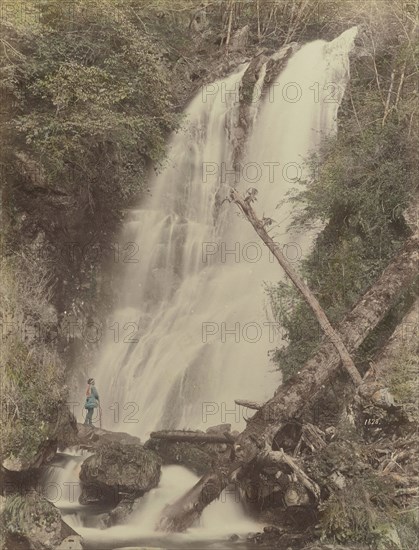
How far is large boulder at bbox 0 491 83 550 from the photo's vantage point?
192 inches

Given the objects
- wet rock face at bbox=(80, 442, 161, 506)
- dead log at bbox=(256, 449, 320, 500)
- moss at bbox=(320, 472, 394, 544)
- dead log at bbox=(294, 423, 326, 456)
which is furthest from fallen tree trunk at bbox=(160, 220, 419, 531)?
moss at bbox=(320, 472, 394, 544)

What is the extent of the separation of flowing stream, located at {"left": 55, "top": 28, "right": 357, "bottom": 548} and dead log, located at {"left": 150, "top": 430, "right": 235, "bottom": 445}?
10cm

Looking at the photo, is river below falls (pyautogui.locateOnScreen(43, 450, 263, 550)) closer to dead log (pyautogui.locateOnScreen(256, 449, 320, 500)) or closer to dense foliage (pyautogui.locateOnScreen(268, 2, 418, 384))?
dead log (pyautogui.locateOnScreen(256, 449, 320, 500))

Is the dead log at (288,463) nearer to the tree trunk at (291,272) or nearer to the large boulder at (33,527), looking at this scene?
the tree trunk at (291,272)

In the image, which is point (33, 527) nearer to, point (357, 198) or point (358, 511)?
point (358, 511)

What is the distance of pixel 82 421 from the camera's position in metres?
5.94

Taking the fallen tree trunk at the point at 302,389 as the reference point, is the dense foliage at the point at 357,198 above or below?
above

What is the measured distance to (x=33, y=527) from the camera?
4.93 m

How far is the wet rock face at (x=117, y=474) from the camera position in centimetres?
530

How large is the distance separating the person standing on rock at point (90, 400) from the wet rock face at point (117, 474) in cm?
48

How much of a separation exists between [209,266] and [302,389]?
6.32 feet

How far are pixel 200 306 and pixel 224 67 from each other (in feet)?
13.1

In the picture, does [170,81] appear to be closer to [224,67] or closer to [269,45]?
[224,67]

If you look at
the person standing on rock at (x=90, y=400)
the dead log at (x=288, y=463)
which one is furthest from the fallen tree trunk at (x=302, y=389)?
the person standing on rock at (x=90, y=400)
